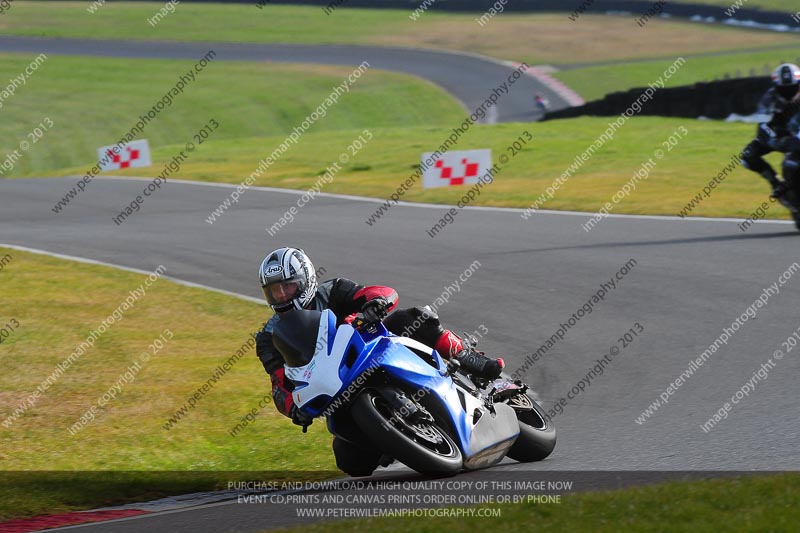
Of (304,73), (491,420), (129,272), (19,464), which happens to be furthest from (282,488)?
(304,73)

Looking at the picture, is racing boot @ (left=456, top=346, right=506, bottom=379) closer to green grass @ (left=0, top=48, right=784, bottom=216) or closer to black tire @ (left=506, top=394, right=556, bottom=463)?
black tire @ (left=506, top=394, right=556, bottom=463)

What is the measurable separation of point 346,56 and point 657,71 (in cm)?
1528

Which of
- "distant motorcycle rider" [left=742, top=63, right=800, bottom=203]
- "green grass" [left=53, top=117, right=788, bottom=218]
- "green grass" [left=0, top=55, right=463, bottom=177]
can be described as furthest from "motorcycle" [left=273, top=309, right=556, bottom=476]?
"green grass" [left=0, top=55, right=463, bottom=177]

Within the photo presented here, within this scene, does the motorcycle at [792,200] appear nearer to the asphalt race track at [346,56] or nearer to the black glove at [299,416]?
Result: the black glove at [299,416]

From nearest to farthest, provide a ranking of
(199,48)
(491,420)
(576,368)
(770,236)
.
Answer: (491,420), (576,368), (770,236), (199,48)

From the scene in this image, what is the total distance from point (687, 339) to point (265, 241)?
8.43 m

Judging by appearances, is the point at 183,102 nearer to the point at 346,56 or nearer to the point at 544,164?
the point at 346,56

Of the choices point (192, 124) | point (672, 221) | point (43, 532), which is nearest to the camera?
point (43, 532)

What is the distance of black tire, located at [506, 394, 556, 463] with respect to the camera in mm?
7262

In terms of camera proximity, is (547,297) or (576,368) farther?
(547,297)

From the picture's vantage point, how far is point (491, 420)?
699cm

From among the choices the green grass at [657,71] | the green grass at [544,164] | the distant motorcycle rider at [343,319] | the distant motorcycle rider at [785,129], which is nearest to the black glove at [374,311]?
the distant motorcycle rider at [343,319]

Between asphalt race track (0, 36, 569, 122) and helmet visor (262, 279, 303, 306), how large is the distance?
41497mm

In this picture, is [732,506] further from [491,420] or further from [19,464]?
[19,464]
